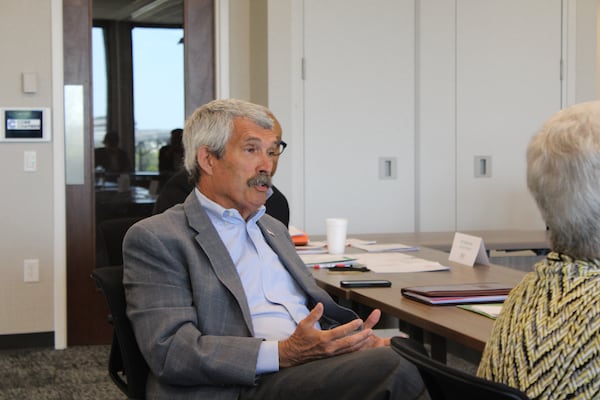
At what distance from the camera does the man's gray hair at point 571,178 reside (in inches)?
49.1

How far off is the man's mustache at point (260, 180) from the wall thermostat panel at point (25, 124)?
2909mm

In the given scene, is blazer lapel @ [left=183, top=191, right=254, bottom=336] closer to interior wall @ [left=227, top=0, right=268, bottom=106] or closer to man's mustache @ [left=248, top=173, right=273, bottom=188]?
man's mustache @ [left=248, top=173, right=273, bottom=188]

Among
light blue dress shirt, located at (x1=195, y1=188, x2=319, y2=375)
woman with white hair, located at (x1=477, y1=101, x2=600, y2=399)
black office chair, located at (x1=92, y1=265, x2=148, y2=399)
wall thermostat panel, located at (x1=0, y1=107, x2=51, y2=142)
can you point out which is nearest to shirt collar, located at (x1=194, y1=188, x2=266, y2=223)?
light blue dress shirt, located at (x1=195, y1=188, x2=319, y2=375)

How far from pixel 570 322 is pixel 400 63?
13.5 ft

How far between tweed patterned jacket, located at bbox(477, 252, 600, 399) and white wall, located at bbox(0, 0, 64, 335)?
4008mm

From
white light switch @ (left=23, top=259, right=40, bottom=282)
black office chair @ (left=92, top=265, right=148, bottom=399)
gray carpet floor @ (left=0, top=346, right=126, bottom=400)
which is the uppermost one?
black office chair @ (left=92, top=265, right=148, bottom=399)

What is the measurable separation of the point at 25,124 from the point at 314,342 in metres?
3.50

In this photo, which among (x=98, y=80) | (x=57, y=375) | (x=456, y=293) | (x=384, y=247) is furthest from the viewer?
(x=98, y=80)

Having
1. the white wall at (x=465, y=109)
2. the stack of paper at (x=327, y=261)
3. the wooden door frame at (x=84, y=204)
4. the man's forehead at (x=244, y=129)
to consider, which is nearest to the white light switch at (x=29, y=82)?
the wooden door frame at (x=84, y=204)

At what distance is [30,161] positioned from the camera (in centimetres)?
486

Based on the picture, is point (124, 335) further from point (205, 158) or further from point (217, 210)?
point (205, 158)

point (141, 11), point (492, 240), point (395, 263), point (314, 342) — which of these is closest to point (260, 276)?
point (314, 342)

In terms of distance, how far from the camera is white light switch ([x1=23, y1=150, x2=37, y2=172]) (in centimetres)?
485

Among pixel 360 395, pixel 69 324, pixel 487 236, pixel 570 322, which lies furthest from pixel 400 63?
pixel 570 322
